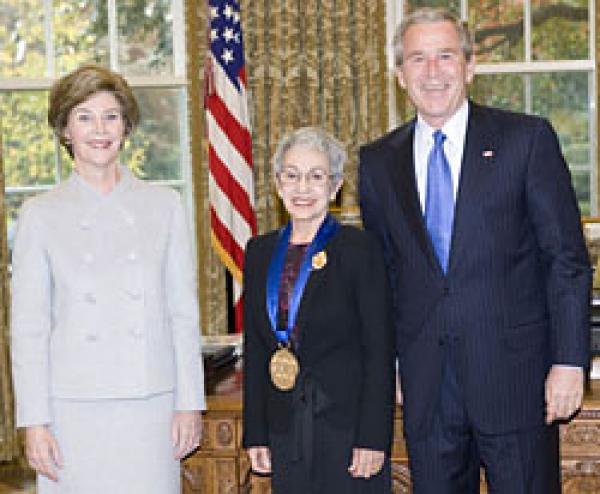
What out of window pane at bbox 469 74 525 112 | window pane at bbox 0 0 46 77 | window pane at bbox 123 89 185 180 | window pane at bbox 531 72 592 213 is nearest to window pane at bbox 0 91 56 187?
window pane at bbox 0 0 46 77

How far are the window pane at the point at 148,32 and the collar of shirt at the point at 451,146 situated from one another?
3.53 m

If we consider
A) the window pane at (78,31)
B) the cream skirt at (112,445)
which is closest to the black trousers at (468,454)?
the cream skirt at (112,445)

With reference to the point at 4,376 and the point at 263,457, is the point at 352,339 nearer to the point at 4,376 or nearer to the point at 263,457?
the point at 263,457

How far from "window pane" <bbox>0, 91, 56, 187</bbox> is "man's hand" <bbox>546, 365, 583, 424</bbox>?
159 inches

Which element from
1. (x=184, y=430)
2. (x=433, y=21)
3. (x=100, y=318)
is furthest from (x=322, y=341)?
(x=433, y=21)

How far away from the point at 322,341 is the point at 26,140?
379 centimetres

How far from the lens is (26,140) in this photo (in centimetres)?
554

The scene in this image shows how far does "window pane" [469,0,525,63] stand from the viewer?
555cm

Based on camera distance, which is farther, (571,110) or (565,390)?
(571,110)

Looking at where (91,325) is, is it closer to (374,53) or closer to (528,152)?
(528,152)

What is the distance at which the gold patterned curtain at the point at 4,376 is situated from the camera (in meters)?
5.23

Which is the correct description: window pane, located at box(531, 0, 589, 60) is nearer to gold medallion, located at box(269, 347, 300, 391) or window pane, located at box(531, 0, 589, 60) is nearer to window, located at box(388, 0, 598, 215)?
window, located at box(388, 0, 598, 215)

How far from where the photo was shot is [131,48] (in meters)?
5.59

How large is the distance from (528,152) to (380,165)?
1.19 ft
